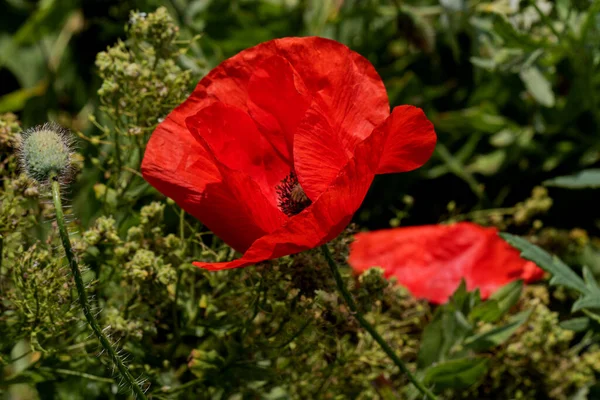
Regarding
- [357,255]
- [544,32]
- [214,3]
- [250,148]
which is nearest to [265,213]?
[250,148]

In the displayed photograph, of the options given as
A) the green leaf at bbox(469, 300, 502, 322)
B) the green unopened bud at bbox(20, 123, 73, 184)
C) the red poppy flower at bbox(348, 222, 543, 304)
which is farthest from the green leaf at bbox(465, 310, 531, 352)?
the green unopened bud at bbox(20, 123, 73, 184)

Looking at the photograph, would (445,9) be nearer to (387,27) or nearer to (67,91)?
(387,27)

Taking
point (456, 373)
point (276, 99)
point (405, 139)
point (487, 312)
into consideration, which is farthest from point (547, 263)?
point (276, 99)

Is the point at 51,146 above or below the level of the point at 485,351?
above

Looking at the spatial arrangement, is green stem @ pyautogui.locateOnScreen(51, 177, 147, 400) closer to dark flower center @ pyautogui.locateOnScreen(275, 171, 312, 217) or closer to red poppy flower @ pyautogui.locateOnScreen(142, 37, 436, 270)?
red poppy flower @ pyautogui.locateOnScreen(142, 37, 436, 270)

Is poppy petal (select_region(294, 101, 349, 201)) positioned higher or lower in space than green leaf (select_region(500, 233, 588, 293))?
higher
